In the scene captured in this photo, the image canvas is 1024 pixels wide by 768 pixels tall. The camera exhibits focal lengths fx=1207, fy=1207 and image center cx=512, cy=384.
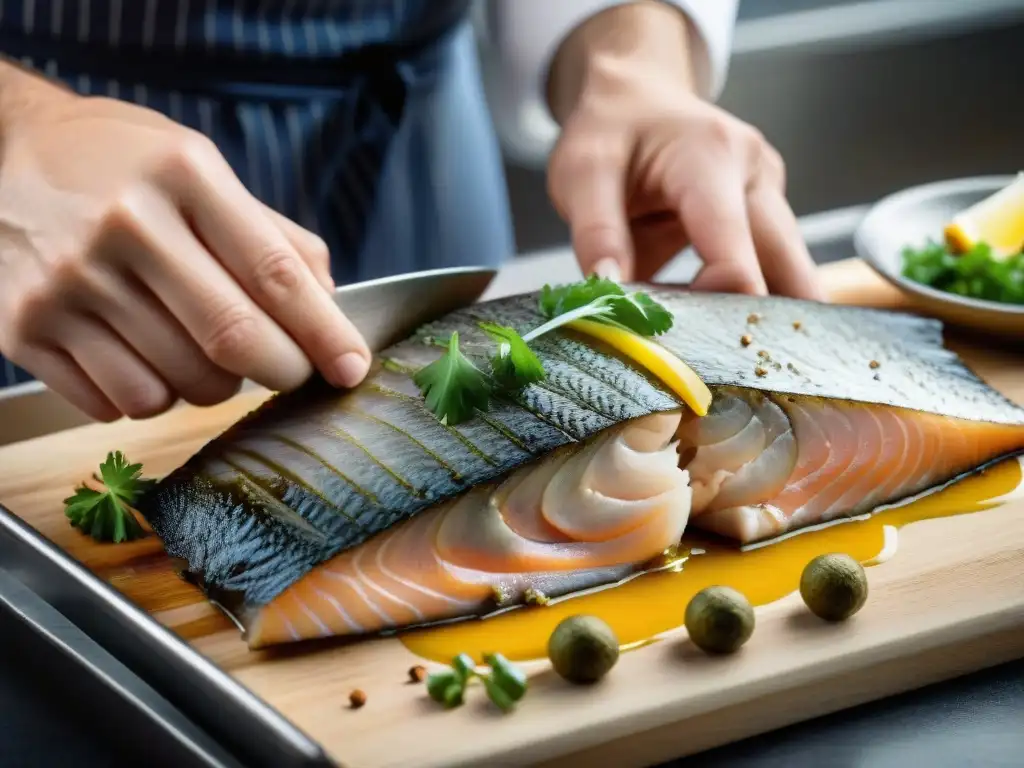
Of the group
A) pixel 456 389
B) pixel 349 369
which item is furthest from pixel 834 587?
pixel 349 369

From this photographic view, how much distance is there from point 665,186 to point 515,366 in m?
0.66

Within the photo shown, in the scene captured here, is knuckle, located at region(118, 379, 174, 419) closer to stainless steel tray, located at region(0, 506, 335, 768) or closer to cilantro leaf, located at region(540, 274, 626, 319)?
stainless steel tray, located at region(0, 506, 335, 768)

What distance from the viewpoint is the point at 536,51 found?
8.14ft

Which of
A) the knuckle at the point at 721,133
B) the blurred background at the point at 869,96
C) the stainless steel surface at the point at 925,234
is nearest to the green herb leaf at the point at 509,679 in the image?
the knuckle at the point at 721,133

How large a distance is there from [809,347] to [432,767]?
0.87m

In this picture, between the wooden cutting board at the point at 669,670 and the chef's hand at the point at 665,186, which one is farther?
the chef's hand at the point at 665,186

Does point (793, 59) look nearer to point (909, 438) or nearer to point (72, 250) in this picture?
point (909, 438)

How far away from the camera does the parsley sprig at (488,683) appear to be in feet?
4.07

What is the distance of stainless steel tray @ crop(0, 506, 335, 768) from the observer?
107cm

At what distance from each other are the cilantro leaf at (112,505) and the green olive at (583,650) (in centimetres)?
65

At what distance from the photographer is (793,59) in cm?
423

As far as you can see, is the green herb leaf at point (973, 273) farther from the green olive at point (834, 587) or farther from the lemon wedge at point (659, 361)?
the green olive at point (834, 587)

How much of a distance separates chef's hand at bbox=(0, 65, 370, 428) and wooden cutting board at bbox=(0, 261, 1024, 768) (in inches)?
10.0

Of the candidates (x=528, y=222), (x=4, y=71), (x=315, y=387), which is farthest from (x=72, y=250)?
(x=528, y=222)
